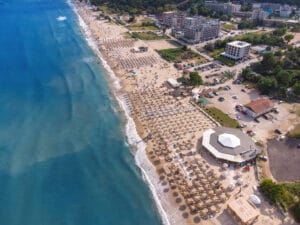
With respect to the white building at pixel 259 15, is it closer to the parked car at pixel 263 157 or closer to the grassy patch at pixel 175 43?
the grassy patch at pixel 175 43

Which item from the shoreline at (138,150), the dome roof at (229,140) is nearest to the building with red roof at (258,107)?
the dome roof at (229,140)

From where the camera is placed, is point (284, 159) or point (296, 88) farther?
point (296, 88)

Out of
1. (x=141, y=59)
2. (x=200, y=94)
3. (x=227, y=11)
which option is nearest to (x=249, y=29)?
(x=227, y=11)

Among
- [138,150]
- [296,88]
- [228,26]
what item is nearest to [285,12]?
[228,26]

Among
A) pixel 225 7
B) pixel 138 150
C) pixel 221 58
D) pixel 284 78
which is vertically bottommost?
pixel 138 150

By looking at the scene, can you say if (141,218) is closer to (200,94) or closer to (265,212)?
(265,212)

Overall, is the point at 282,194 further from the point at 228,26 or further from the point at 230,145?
the point at 228,26

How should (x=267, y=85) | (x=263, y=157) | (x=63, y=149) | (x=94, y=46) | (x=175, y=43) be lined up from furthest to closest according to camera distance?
(x=175, y=43) → (x=94, y=46) → (x=267, y=85) → (x=63, y=149) → (x=263, y=157)

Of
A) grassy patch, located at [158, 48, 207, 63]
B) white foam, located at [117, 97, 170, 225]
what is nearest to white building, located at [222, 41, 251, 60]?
grassy patch, located at [158, 48, 207, 63]
